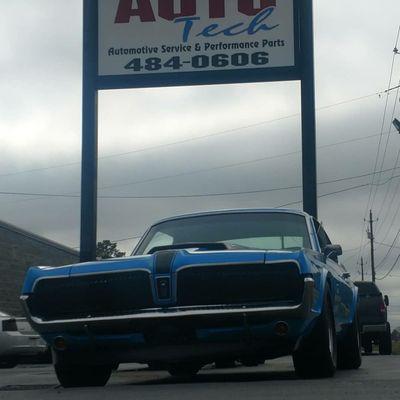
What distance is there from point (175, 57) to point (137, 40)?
80 centimetres

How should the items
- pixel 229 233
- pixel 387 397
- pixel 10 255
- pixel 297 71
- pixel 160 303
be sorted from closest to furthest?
pixel 387 397 < pixel 160 303 < pixel 229 233 < pixel 297 71 < pixel 10 255

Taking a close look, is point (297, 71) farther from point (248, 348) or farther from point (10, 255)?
point (10, 255)

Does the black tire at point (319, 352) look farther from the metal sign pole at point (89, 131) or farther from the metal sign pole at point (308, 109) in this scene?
the metal sign pole at point (89, 131)

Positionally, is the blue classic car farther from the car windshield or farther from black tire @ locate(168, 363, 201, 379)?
black tire @ locate(168, 363, 201, 379)

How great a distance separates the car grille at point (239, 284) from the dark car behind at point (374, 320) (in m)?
15.2

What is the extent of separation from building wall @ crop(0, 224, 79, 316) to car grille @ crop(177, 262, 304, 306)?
993 inches

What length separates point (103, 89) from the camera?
58.3 feet

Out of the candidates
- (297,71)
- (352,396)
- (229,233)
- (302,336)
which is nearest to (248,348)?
(302,336)

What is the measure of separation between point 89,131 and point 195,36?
2.66 meters

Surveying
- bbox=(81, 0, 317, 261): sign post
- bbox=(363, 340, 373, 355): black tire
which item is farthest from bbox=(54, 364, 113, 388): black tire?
bbox=(363, 340, 373, 355): black tire

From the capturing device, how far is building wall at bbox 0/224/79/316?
32.0m

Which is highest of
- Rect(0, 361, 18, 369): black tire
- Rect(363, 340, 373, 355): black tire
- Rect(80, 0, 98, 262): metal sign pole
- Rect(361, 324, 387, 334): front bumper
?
Rect(80, 0, 98, 262): metal sign pole

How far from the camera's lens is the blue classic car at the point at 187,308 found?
23.8 ft

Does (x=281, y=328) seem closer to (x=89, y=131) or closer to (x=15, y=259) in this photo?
(x=89, y=131)
